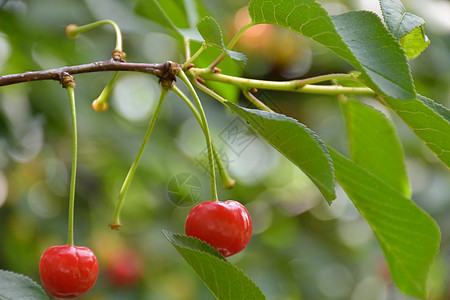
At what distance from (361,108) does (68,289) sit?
847 millimetres

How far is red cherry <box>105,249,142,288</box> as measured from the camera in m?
3.43

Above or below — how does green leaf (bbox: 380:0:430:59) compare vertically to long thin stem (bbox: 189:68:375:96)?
above

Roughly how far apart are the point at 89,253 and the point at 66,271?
67 millimetres

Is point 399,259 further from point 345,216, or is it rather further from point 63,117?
point 345,216

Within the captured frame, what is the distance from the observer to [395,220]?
1251mm

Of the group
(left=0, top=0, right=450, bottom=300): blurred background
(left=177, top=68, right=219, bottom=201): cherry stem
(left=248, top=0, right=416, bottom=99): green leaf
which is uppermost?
(left=248, top=0, right=416, bottom=99): green leaf

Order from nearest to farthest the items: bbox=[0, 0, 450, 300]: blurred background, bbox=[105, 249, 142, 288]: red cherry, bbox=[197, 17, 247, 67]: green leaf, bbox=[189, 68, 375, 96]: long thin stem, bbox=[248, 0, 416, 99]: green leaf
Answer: bbox=[248, 0, 416, 99]: green leaf
bbox=[197, 17, 247, 67]: green leaf
bbox=[189, 68, 375, 96]: long thin stem
bbox=[0, 0, 450, 300]: blurred background
bbox=[105, 249, 142, 288]: red cherry

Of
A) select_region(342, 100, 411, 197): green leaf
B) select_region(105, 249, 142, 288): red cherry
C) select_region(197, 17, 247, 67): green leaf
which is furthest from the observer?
select_region(105, 249, 142, 288): red cherry

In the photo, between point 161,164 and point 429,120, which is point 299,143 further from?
point 161,164

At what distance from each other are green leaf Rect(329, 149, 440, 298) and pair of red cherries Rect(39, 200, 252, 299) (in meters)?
0.26

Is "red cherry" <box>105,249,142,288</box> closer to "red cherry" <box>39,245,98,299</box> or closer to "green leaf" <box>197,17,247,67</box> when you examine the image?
"red cherry" <box>39,245,98,299</box>

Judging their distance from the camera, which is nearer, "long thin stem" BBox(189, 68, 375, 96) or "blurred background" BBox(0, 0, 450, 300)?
"long thin stem" BBox(189, 68, 375, 96)

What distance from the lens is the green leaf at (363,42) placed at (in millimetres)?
934

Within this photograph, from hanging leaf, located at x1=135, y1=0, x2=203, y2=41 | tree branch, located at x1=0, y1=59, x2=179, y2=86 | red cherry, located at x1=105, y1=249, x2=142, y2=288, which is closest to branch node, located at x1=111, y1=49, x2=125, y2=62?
tree branch, located at x1=0, y1=59, x2=179, y2=86
